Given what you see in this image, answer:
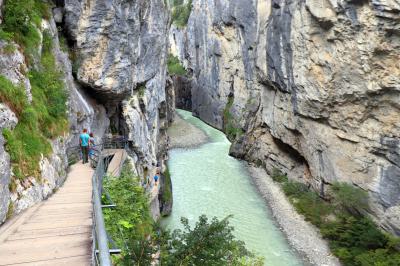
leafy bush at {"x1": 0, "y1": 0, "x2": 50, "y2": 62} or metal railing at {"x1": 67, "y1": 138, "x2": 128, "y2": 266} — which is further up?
leafy bush at {"x1": 0, "y1": 0, "x2": 50, "y2": 62}

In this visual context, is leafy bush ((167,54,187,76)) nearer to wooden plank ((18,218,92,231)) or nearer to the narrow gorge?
the narrow gorge

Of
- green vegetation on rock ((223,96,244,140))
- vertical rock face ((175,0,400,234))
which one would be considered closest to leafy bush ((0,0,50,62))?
vertical rock face ((175,0,400,234))

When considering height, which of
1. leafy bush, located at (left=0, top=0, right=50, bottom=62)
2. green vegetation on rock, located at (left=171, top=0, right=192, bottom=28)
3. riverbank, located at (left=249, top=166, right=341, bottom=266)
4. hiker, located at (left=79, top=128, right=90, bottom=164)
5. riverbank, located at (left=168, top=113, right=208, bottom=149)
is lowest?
riverbank, located at (left=168, top=113, right=208, bottom=149)

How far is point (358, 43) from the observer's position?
2012cm

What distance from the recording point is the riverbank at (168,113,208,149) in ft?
152

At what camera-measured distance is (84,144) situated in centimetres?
1321

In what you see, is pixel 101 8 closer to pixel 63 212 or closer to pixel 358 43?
pixel 63 212

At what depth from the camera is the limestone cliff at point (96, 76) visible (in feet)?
29.0

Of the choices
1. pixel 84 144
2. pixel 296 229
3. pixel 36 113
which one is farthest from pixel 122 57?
pixel 296 229

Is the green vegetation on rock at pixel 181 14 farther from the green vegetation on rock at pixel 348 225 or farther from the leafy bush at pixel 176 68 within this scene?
the green vegetation on rock at pixel 348 225

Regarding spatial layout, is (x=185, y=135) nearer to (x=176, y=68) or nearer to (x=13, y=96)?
(x=176, y=68)

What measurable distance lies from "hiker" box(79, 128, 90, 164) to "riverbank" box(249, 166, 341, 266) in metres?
13.3

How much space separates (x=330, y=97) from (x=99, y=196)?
20.1 m

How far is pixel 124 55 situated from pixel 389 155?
16.3 metres
